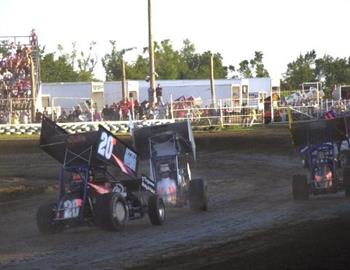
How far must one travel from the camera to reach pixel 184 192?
13.9 metres

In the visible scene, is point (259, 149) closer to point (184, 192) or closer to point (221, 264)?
point (184, 192)

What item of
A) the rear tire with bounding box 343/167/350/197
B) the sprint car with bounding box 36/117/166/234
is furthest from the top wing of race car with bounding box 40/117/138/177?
the rear tire with bounding box 343/167/350/197

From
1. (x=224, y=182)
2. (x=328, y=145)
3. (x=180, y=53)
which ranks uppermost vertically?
(x=180, y=53)

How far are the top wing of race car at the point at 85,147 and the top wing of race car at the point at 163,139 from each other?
222cm

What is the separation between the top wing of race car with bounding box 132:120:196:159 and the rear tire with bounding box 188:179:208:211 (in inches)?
31.3

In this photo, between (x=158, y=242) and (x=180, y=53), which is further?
(x=180, y=53)

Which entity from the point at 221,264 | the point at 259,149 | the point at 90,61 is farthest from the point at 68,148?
the point at 90,61

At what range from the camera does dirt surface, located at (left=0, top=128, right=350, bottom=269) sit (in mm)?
8219

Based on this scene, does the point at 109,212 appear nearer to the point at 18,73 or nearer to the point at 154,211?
the point at 154,211

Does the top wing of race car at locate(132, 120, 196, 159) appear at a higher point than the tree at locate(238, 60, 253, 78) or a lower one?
lower

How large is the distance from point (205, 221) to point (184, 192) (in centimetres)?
205

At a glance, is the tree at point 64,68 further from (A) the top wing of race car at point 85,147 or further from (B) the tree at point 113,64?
(A) the top wing of race car at point 85,147

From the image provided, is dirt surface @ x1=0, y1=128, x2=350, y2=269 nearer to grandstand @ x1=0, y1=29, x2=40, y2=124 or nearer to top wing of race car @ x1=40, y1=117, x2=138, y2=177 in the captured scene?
top wing of race car @ x1=40, y1=117, x2=138, y2=177

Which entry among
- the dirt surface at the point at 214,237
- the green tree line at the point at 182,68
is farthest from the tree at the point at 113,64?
the dirt surface at the point at 214,237
